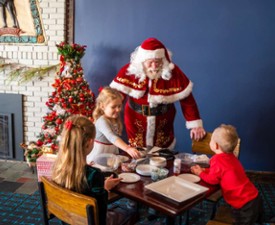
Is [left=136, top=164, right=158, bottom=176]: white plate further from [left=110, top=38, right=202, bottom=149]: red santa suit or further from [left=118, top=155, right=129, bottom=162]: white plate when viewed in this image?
[left=110, top=38, right=202, bottom=149]: red santa suit

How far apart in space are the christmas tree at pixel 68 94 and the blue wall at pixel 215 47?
18.8 inches

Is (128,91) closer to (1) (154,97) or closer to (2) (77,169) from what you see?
(1) (154,97)

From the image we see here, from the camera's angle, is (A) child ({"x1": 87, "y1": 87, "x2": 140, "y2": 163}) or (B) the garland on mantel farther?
(B) the garland on mantel

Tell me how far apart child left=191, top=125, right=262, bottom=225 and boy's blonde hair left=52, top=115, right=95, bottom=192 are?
0.77m

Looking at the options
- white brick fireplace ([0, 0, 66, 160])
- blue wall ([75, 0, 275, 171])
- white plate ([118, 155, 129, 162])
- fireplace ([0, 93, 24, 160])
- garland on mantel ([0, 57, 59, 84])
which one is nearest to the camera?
white plate ([118, 155, 129, 162])

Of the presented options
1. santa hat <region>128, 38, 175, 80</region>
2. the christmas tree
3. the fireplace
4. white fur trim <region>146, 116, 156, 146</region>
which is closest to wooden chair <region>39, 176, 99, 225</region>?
white fur trim <region>146, 116, 156, 146</region>

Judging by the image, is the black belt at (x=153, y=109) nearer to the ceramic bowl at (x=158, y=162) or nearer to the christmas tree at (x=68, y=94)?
the ceramic bowl at (x=158, y=162)

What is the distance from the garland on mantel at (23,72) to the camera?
12.6ft

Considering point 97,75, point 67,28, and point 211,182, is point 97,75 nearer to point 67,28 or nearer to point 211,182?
point 67,28

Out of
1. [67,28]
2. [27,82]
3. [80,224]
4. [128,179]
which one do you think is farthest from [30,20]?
[80,224]

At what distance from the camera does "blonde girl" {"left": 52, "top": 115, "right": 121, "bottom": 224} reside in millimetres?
1552

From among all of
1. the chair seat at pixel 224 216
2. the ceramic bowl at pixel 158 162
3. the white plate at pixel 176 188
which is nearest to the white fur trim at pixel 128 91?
the ceramic bowl at pixel 158 162

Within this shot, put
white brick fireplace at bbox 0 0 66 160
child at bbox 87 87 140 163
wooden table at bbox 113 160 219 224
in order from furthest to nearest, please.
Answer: white brick fireplace at bbox 0 0 66 160 → child at bbox 87 87 140 163 → wooden table at bbox 113 160 219 224

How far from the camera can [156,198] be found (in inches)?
62.9
